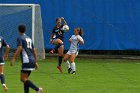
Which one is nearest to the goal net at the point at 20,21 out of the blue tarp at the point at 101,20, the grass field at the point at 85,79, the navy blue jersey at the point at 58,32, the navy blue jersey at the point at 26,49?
the blue tarp at the point at 101,20

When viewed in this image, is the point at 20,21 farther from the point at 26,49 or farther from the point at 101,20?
the point at 26,49

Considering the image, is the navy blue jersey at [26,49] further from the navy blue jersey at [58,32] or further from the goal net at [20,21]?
the goal net at [20,21]

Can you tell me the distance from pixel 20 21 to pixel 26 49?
14.1 metres

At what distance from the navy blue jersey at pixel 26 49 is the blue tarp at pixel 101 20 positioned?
15172 mm

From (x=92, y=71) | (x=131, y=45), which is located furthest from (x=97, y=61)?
(x=92, y=71)

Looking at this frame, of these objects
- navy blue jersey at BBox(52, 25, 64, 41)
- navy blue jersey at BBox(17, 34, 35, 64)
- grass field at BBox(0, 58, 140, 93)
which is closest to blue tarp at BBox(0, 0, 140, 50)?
grass field at BBox(0, 58, 140, 93)

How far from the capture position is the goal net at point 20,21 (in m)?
26.5

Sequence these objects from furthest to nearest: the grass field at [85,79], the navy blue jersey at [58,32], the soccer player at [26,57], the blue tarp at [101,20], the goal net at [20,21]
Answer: the blue tarp at [101,20] < the goal net at [20,21] < the navy blue jersey at [58,32] < the grass field at [85,79] < the soccer player at [26,57]

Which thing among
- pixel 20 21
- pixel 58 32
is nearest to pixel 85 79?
pixel 58 32

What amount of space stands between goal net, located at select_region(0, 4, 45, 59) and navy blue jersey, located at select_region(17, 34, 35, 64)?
515 inches

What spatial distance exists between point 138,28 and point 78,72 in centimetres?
880

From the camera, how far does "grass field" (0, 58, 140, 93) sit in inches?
597

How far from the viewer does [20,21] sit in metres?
27.1

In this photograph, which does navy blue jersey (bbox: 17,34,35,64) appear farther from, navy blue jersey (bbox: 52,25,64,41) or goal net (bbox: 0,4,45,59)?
goal net (bbox: 0,4,45,59)
